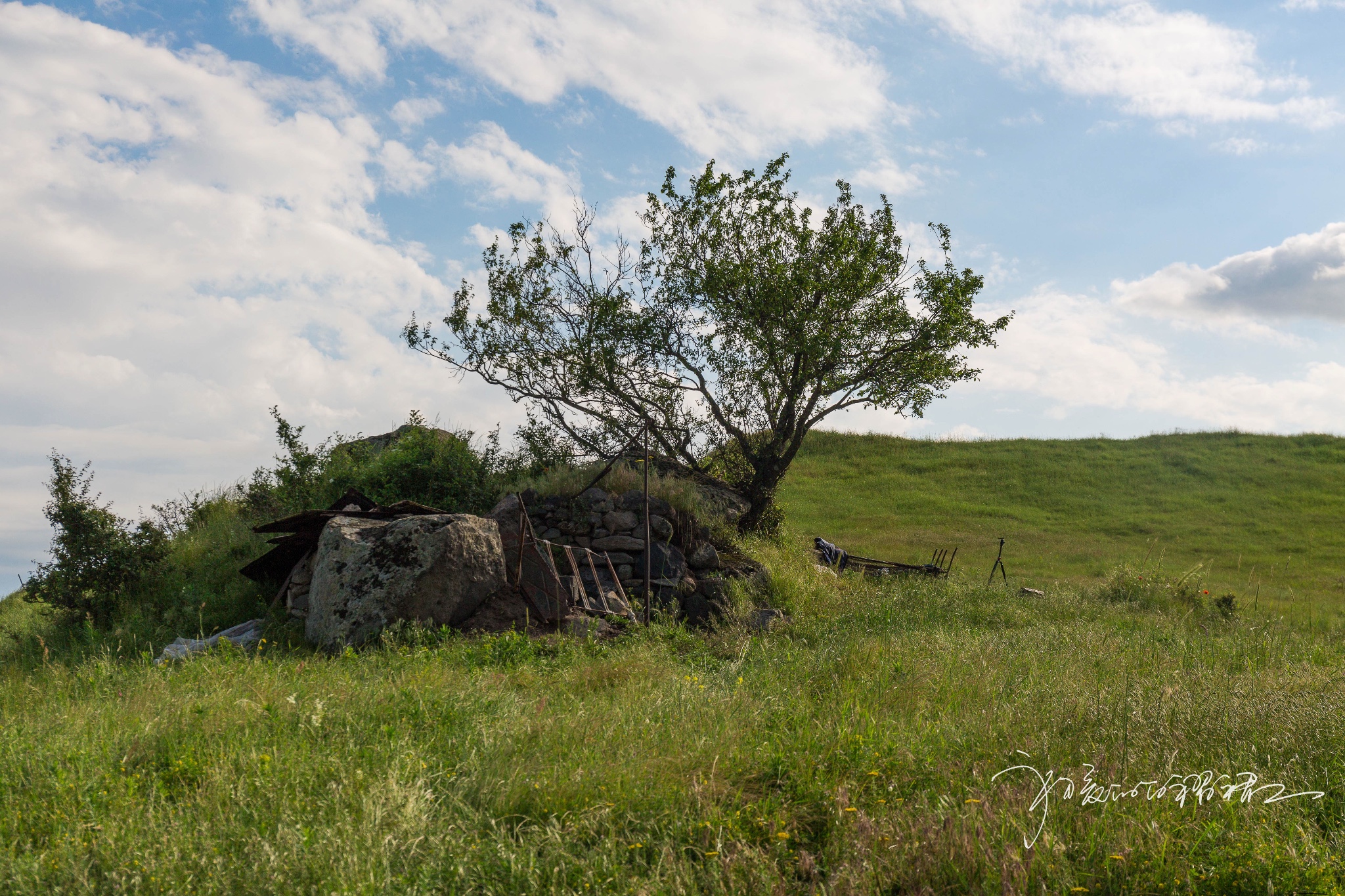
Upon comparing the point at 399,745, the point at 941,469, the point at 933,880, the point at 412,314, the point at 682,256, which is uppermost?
the point at 682,256

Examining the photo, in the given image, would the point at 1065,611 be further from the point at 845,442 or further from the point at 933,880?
the point at 845,442

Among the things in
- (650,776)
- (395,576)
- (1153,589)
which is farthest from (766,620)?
(1153,589)

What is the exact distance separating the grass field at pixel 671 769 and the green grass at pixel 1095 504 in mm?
12927

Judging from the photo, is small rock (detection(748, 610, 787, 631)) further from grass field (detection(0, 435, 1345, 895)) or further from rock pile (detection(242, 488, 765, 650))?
grass field (detection(0, 435, 1345, 895))

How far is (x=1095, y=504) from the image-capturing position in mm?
29547

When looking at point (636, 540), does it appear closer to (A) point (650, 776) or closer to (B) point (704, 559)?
(B) point (704, 559)

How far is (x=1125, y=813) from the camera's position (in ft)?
13.1

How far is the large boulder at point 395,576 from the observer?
898cm

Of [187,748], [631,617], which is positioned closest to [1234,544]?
[631,617]

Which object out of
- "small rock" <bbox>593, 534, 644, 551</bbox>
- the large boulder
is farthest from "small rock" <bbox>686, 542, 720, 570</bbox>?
the large boulder

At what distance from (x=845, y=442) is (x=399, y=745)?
35213mm

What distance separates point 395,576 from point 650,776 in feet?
19.5

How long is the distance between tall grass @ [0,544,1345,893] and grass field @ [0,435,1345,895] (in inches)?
0.8

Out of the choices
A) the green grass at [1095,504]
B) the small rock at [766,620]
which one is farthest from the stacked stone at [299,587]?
the green grass at [1095,504]
